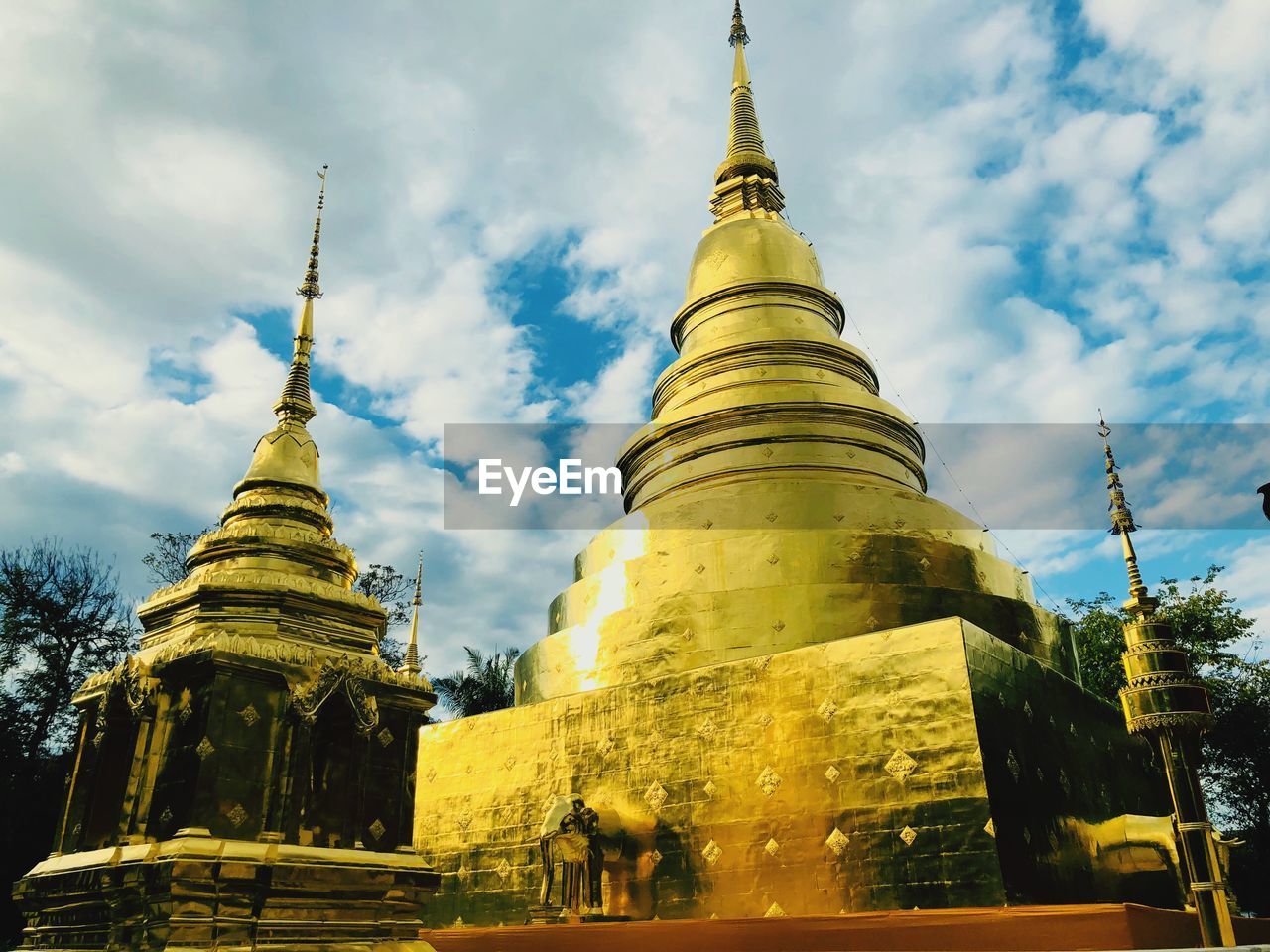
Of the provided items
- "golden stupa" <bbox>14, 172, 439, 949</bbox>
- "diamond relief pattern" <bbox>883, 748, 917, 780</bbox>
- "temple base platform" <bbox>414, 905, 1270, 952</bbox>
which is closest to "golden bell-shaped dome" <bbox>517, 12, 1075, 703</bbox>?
"diamond relief pattern" <bbox>883, 748, 917, 780</bbox>

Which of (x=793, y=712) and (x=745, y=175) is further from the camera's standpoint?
(x=745, y=175)

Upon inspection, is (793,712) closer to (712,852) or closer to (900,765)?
(900,765)

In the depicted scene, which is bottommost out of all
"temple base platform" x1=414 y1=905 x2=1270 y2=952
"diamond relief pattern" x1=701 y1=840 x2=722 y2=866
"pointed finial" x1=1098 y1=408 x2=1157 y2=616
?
"temple base platform" x1=414 y1=905 x2=1270 y2=952

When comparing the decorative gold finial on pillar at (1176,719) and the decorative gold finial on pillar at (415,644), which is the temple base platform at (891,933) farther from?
the decorative gold finial on pillar at (415,644)

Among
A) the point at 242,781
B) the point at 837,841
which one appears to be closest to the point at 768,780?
the point at 837,841

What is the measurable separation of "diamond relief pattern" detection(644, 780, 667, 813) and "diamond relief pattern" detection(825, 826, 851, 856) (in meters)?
2.14

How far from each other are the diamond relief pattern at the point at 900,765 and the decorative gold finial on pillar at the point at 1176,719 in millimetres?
2118

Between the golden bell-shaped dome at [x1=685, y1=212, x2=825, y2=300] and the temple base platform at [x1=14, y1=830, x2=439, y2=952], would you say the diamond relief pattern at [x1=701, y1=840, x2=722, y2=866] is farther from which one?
the golden bell-shaped dome at [x1=685, y1=212, x2=825, y2=300]

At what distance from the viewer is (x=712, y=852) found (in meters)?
10.4

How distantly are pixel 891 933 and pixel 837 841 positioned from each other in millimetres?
1640

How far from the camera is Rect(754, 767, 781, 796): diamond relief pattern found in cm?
1025

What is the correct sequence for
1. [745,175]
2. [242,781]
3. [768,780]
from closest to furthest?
1. [242,781]
2. [768,780]
3. [745,175]

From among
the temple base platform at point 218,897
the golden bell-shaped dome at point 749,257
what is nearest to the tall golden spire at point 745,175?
the golden bell-shaped dome at point 749,257

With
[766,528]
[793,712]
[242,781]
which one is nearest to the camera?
[242,781]
